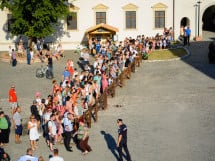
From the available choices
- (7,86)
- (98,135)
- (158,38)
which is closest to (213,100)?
(98,135)

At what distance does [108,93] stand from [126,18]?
19.8 m

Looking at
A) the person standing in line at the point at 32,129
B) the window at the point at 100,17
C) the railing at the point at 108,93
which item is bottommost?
the person standing in line at the point at 32,129

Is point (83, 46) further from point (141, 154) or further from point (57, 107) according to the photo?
point (141, 154)

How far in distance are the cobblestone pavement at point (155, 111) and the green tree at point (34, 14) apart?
330 cm

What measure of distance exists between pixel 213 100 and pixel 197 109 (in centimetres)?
188

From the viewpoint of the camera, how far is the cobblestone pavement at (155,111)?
1925 cm

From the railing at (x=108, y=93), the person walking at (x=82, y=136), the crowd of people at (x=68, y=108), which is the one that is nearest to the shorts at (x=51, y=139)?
the crowd of people at (x=68, y=108)

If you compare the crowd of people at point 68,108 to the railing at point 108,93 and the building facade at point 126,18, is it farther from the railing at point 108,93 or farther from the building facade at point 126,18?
the building facade at point 126,18

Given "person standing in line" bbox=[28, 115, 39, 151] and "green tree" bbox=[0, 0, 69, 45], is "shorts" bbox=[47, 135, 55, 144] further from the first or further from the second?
"green tree" bbox=[0, 0, 69, 45]

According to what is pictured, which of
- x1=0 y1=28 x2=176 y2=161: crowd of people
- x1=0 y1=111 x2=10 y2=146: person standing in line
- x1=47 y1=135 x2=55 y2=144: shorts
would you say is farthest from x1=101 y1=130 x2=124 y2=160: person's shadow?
x1=0 y1=111 x2=10 y2=146: person standing in line

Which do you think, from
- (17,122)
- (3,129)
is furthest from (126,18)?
(3,129)

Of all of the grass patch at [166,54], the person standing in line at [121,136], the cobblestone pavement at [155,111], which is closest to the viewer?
the person standing in line at [121,136]

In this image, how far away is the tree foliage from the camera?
3746cm

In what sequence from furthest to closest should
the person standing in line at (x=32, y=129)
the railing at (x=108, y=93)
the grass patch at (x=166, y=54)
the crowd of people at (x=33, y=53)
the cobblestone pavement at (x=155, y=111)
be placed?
the crowd of people at (x=33, y=53) → the grass patch at (x=166, y=54) → the railing at (x=108, y=93) → the person standing in line at (x=32, y=129) → the cobblestone pavement at (x=155, y=111)
